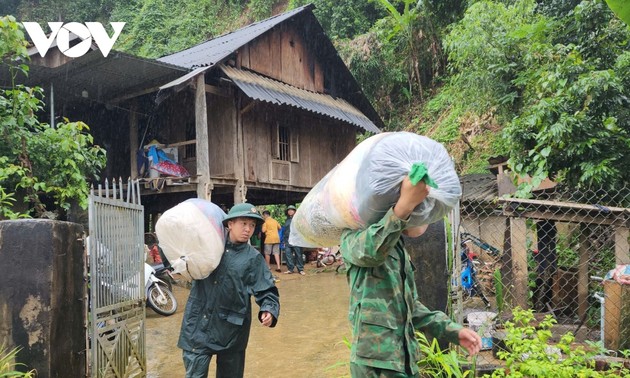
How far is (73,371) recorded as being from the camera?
4.27 meters

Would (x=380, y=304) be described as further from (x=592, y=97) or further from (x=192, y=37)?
(x=192, y=37)

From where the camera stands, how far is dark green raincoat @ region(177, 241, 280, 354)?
140 inches

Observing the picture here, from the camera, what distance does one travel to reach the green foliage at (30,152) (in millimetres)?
6953

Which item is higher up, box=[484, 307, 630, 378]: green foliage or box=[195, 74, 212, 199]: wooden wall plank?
box=[195, 74, 212, 199]: wooden wall plank

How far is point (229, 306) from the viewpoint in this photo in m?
3.60

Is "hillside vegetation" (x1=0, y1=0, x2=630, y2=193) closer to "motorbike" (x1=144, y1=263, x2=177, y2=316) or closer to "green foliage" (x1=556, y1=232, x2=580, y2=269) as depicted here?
"green foliage" (x1=556, y1=232, x2=580, y2=269)

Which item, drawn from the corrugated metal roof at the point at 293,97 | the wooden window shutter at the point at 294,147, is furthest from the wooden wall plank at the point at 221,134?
the wooden window shutter at the point at 294,147

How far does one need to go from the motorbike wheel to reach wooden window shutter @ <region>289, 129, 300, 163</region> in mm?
6069

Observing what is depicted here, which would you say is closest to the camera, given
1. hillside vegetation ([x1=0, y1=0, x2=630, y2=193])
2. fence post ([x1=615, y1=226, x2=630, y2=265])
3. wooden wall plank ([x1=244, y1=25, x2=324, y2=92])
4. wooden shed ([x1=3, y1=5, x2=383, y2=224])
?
fence post ([x1=615, y1=226, x2=630, y2=265])

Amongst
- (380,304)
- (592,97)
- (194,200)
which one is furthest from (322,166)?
(380,304)

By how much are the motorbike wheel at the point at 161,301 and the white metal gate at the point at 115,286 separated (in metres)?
3.29

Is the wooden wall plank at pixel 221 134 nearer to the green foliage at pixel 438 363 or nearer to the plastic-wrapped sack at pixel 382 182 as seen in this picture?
the green foliage at pixel 438 363

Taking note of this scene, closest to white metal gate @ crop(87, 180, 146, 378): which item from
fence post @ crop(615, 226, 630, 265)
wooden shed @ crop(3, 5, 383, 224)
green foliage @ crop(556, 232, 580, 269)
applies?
fence post @ crop(615, 226, 630, 265)

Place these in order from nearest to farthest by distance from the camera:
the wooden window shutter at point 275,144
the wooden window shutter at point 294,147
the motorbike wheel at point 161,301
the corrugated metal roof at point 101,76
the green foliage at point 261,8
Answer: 1. the motorbike wheel at point 161,301
2. the corrugated metal roof at point 101,76
3. the wooden window shutter at point 275,144
4. the wooden window shutter at point 294,147
5. the green foliage at point 261,8
